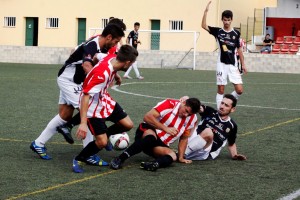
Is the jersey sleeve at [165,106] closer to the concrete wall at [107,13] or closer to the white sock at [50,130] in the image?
→ the white sock at [50,130]

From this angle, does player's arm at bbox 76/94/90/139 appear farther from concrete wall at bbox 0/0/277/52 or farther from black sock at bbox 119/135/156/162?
concrete wall at bbox 0/0/277/52

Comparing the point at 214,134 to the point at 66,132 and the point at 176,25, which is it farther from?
the point at 176,25

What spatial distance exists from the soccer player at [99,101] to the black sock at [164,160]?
600 millimetres

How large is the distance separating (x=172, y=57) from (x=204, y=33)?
7.71 meters

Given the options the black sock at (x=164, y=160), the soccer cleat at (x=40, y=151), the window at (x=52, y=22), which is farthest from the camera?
the window at (x=52, y=22)

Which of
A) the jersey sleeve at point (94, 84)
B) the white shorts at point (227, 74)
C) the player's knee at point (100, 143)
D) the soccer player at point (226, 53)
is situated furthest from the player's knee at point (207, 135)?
the white shorts at point (227, 74)

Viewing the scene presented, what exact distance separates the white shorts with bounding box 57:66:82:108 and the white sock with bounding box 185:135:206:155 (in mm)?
1369

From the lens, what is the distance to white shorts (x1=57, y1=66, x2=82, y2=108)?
924 cm

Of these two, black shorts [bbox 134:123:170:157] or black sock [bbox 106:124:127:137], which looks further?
black sock [bbox 106:124:127:137]

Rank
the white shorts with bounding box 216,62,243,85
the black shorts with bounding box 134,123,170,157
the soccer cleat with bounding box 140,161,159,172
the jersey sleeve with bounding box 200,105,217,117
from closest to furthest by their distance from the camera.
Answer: the soccer cleat with bounding box 140,161,159,172 → the black shorts with bounding box 134,123,170,157 → the jersey sleeve with bounding box 200,105,217,117 → the white shorts with bounding box 216,62,243,85

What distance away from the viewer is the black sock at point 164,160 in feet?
27.9

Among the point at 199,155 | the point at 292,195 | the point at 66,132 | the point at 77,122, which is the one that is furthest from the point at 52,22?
the point at 292,195

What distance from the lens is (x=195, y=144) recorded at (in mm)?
9141

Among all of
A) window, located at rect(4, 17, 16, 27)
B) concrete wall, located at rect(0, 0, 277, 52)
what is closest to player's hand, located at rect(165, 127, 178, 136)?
concrete wall, located at rect(0, 0, 277, 52)
